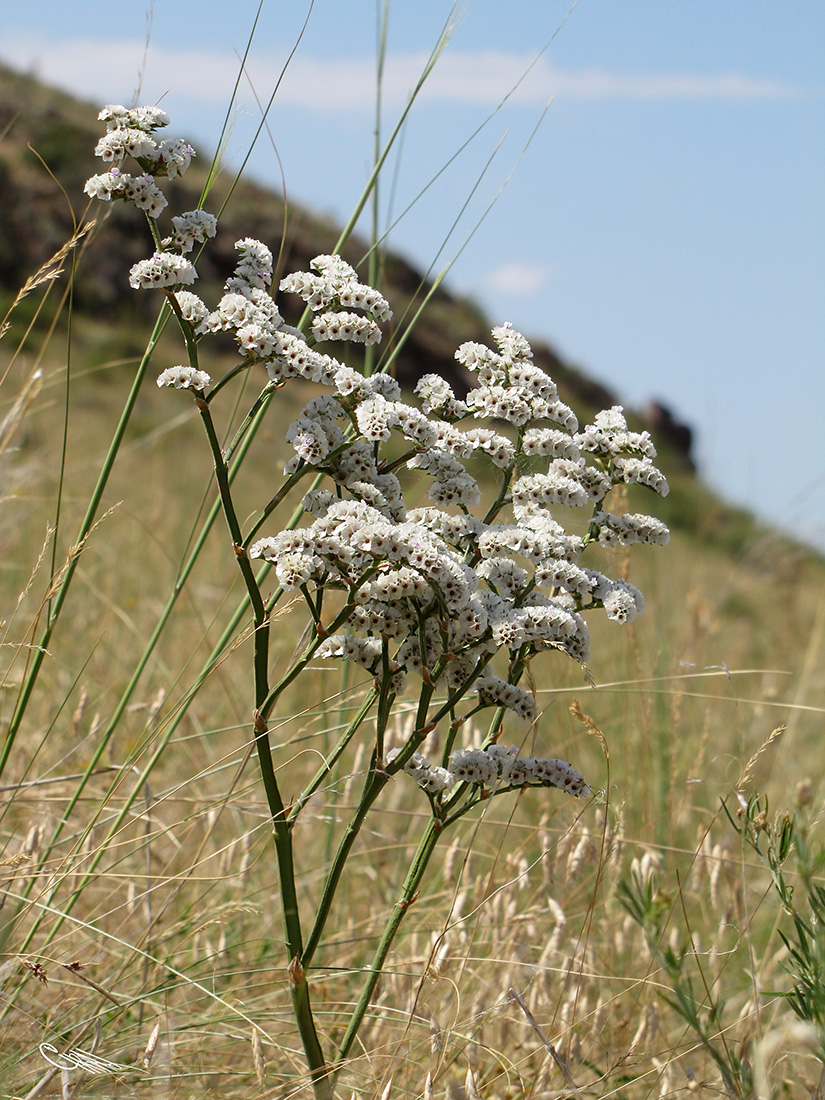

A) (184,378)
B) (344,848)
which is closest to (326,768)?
(344,848)

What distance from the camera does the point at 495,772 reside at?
165 centimetres

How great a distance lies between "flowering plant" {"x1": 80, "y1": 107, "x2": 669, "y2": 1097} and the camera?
154 cm

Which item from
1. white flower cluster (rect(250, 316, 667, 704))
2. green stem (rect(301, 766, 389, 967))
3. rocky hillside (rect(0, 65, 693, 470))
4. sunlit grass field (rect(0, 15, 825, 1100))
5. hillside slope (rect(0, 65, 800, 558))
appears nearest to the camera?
white flower cluster (rect(250, 316, 667, 704))

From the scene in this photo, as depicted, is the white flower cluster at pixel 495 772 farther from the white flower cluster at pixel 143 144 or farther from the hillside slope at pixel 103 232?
the hillside slope at pixel 103 232

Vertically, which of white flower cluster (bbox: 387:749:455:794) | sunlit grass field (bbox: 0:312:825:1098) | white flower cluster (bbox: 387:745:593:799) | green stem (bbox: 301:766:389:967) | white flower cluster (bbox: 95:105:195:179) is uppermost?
white flower cluster (bbox: 95:105:195:179)

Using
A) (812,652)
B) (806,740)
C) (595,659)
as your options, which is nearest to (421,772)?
(812,652)

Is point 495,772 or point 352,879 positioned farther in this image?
point 352,879

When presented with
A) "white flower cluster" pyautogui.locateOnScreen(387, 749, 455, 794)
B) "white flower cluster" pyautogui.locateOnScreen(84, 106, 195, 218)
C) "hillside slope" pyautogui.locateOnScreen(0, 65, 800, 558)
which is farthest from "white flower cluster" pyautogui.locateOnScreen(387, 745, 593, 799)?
"hillside slope" pyautogui.locateOnScreen(0, 65, 800, 558)

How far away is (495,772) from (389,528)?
1.58 feet

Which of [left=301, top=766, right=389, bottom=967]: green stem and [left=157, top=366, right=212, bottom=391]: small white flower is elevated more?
[left=157, top=366, right=212, bottom=391]: small white flower

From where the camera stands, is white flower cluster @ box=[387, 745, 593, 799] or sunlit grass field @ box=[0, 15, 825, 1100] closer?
white flower cluster @ box=[387, 745, 593, 799]

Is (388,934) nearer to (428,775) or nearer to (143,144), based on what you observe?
(428,775)

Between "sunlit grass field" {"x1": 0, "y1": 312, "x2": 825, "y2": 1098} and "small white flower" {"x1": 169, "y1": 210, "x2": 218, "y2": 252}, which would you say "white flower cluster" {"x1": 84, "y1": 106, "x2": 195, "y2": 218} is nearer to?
"small white flower" {"x1": 169, "y1": 210, "x2": 218, "y2": 252}

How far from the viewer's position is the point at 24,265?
797 inches
